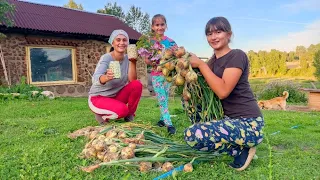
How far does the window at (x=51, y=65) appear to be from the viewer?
10586mm

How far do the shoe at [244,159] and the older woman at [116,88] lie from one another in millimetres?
1661

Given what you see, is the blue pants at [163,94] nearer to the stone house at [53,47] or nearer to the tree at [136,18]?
the stone house at [53,47]

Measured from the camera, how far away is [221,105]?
2340 mm

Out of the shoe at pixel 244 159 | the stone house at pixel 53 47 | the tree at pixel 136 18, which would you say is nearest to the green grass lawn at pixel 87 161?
the shoe at pixel 244 159

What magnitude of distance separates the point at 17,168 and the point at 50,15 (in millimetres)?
10918

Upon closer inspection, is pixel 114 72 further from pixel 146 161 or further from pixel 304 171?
pixel 304 171

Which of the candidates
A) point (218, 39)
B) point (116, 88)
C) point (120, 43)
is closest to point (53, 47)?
point (116, 88)

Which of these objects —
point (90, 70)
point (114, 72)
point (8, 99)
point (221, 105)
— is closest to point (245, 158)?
point (221, 105)

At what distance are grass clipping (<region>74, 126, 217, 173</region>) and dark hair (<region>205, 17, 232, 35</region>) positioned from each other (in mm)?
1035

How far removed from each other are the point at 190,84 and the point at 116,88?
190 centimetres

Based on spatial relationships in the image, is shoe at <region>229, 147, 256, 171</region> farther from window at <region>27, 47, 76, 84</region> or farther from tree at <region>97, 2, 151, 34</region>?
tree at <region>97, 2, 151, 34</region>

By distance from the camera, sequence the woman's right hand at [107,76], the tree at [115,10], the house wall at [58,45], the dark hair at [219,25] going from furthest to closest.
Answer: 1. the tree at [115,10]
2. the house wall at [58,45]
3. the woman's right hand at [107,76]
4. the dark hair at [219,25]

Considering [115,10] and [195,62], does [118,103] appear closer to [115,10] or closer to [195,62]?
[195,62]

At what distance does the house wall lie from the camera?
9.92 m
